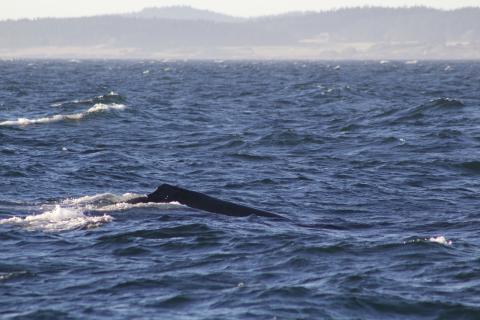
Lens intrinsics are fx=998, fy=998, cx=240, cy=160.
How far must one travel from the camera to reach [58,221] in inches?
825

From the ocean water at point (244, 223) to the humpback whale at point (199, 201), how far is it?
1.33 ft

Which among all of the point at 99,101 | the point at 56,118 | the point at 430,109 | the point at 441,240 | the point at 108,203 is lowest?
the point at 99,101

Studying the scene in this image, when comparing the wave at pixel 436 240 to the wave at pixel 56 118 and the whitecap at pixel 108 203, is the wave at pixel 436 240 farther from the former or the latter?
the wave at pixel 56 118

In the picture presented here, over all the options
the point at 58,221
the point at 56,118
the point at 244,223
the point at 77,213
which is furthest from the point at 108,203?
the point at 56,118

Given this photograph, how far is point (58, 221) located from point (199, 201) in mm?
3521

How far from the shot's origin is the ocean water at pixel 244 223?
587 inches

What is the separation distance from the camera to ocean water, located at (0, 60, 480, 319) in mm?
14898

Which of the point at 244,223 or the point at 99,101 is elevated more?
the point at 244,223

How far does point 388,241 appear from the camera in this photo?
19.1m

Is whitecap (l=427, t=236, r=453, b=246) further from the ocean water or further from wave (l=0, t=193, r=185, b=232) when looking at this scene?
wave (l=0, t=193, r=185, b=232)

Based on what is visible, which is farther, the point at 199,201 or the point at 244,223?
the point at 199,201

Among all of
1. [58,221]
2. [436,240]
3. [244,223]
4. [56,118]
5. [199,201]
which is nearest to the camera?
[436,240]

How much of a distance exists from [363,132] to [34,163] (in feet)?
52.8

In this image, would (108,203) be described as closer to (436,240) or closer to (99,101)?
(436,240)
